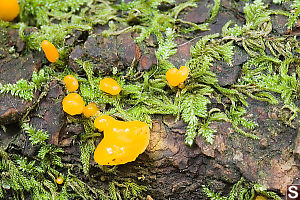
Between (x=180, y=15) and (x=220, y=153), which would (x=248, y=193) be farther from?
(x=180, y=15)

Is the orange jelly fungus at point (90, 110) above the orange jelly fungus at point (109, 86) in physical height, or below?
below

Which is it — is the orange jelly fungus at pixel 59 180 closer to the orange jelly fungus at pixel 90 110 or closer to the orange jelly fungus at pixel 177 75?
the orange jelly fungus at pixel 90 110

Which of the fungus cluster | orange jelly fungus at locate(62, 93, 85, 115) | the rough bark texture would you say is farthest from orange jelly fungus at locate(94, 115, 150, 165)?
orange jelly fungus at locate(62, 93, 85, 115)

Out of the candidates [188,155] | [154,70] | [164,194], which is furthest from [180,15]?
[164,194]

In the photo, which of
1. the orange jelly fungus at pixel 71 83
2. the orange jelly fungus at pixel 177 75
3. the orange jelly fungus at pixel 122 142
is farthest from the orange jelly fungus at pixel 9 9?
the orange jelly fungus at pixel 177 75

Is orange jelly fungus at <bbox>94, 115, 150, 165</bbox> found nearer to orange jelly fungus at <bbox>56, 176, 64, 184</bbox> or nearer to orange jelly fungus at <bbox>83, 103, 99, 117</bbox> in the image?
orange jelly fungus at <bbox>83, 103, 99, 117</bbox>
